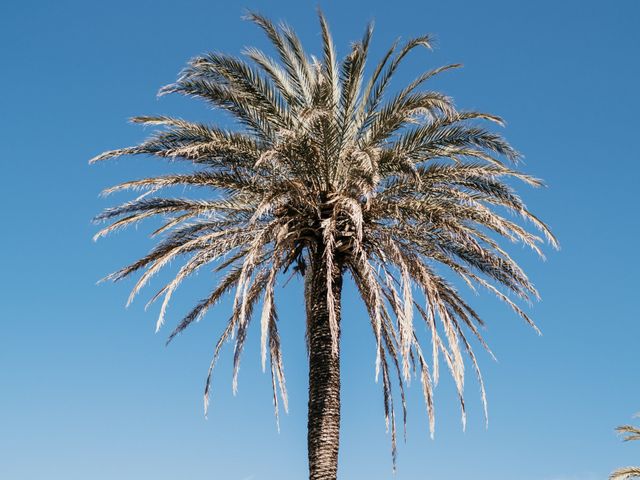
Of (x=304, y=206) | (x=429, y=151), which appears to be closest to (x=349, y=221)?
(x=304, y=206)

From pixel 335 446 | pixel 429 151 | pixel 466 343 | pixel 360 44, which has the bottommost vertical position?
pixel 335 446

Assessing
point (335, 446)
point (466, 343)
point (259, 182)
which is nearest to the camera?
point (335, 446)

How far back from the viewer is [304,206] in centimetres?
1762

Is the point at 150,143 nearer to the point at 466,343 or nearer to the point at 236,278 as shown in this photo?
the point at 236,278

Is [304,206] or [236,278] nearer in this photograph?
[304,206]

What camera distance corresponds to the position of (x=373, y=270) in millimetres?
17406

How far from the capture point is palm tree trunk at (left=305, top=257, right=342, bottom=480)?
16656 mm

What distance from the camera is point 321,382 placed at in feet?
56.1

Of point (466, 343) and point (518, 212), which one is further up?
point (518, 212)

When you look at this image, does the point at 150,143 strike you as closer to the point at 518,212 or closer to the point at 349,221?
the point at 349,221

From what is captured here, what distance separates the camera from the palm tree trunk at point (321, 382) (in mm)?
16656

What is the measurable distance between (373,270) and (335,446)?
3.45 metres

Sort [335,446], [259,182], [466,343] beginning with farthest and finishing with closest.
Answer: [466,343], [259,182], [335,446]

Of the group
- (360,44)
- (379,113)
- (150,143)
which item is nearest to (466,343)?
(379,113)
